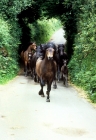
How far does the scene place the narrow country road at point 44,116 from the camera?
9.58 metres

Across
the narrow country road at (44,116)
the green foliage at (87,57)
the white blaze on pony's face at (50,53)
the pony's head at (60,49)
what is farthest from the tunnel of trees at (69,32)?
the white blaze on pony's face at (50,53)

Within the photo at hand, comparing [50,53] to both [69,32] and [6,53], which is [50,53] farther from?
[69,32]

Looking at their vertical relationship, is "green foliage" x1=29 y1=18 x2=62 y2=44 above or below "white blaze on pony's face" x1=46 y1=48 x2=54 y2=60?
below

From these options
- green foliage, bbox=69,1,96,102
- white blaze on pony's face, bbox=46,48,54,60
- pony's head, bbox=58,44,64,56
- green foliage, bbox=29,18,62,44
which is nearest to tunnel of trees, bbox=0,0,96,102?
green foliage, bbox=69,1,96,102

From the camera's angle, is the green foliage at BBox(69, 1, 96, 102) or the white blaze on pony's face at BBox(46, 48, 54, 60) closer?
the white blaze on pony's face at BBox(46, 48, 54, 60)

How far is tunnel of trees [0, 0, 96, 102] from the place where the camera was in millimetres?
19270

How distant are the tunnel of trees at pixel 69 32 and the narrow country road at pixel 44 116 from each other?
5.47 ft

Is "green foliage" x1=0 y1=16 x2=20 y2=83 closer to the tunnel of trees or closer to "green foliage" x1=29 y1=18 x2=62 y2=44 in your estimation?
the tunnel of trees

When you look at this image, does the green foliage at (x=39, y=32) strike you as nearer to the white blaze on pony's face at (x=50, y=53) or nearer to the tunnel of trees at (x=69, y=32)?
the tunnel of trees at (x=69, y=32)

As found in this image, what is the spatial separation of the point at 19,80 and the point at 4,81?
154 cm

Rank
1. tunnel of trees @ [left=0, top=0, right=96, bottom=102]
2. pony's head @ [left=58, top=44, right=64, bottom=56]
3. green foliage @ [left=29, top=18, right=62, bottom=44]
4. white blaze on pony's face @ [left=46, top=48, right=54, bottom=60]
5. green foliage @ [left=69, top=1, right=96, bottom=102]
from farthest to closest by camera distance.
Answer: green foliage @ [left=29, top=18, right=62, bottom=44]
pony's head @ [left=58, top=44, right=64, bottom=56]
tunnel of trees @ [left=0, top=0, right=96, bottom=102]
green foliage @ [left=69, top=1, right=96, bottom=102]
white blaze on pony's face @ [left=46, top=48, right=54, bottom=60]

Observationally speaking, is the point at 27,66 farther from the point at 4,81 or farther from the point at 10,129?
the point at 10,129

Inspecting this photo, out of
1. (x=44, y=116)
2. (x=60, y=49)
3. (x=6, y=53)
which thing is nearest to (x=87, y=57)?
(x=60, y=49)

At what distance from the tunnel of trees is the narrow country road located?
167 centimetres
